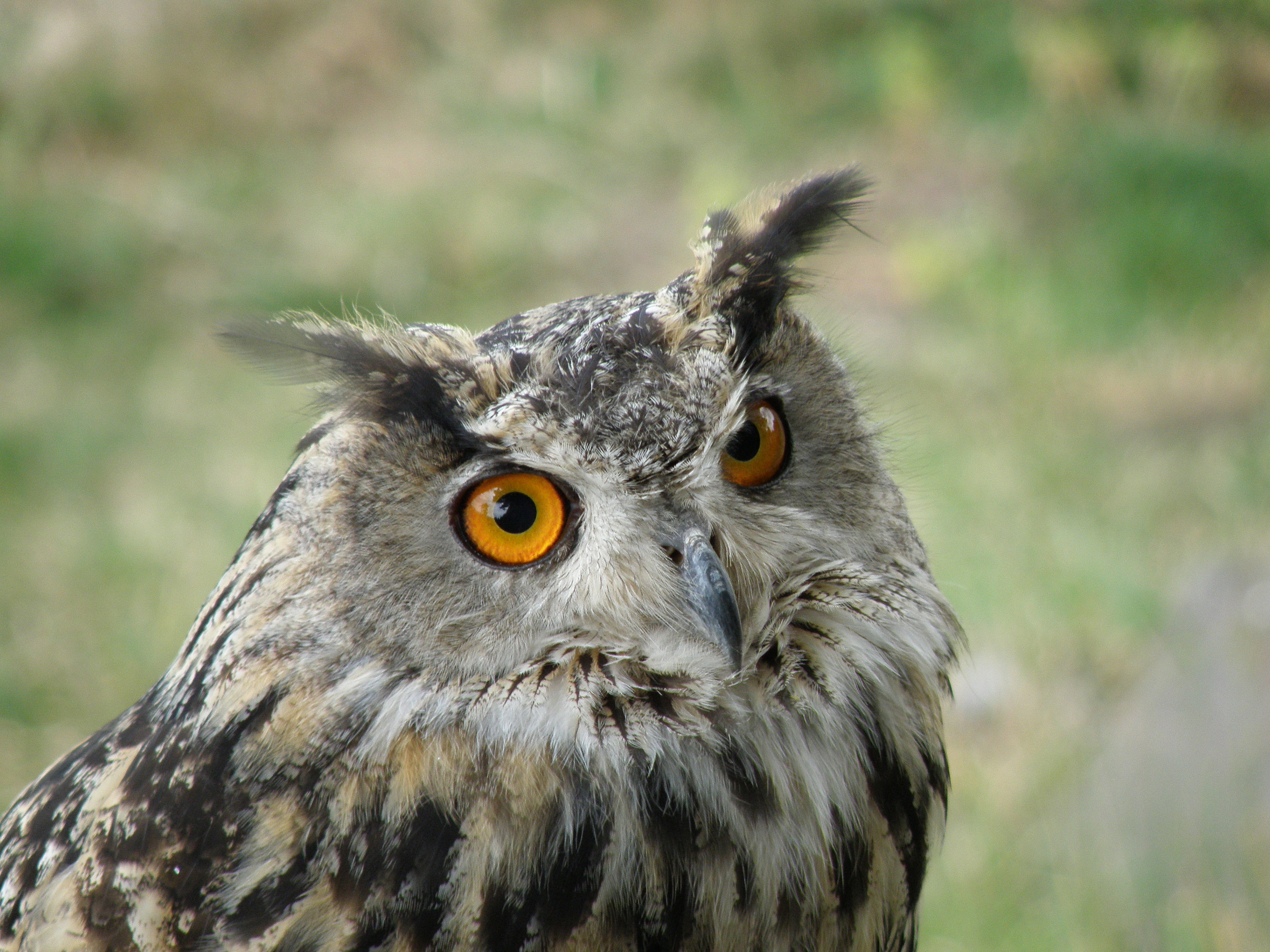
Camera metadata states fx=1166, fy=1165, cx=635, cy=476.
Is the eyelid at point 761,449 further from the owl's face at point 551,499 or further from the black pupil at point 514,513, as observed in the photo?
the black pupil at point 514,513

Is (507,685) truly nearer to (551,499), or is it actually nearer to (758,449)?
(551,499)

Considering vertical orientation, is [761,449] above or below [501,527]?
above

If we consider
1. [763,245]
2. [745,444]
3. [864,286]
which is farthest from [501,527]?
[864,286]

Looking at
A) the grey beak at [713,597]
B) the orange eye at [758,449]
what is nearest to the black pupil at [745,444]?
the orange eye at [758,449]

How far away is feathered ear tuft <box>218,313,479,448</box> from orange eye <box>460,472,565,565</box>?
0.05 metres

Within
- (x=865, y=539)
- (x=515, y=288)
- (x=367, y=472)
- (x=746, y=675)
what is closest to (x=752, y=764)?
(x=746, y=675)

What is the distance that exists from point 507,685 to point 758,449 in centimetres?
32

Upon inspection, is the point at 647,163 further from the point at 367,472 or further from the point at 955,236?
the point at 367,472

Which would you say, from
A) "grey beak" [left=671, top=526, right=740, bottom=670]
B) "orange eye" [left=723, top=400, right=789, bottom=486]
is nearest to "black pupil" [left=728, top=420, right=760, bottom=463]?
"orange eye" [left=723, top=400, right=789, bottom=486]

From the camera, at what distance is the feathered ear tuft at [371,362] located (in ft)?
3.30

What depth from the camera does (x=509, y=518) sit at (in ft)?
3.27

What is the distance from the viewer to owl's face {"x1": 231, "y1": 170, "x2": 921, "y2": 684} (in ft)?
3.20

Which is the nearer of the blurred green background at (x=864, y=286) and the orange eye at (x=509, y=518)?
the orange eye at (x=509, y=518)

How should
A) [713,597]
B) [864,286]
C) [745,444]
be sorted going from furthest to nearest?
[864,286], [745,444], [713,597]
